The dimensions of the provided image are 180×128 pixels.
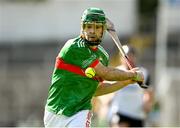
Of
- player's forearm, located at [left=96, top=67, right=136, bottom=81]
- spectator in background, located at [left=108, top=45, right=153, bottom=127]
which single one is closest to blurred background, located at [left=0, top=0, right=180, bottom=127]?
spectator in background, located at [left=108, top=45, right=153, bottom=127]

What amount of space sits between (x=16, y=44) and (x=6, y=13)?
1747 mm

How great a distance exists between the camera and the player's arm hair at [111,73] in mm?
9562

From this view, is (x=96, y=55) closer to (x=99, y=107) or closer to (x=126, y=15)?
(x=99, y=107)

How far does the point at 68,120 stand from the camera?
380 inches

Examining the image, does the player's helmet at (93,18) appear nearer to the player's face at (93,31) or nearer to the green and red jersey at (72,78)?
the player's face at (93,31)

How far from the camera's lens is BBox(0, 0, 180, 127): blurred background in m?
27.2

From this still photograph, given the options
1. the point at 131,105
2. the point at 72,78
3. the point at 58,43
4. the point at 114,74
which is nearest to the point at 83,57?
the point at 72,78

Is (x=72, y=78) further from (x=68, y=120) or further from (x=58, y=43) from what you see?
(x=58, y=43)

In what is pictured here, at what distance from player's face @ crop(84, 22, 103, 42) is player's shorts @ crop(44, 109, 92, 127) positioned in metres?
0.77

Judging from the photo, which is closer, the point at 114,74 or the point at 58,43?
the point at 114,74

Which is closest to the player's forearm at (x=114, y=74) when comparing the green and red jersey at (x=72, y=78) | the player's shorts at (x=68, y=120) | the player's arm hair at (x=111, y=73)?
the player's arm hair at (x=111, y=73)

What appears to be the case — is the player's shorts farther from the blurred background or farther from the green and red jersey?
the blurred background

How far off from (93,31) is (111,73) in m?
0.46

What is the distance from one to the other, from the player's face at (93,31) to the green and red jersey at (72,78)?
0.11m
